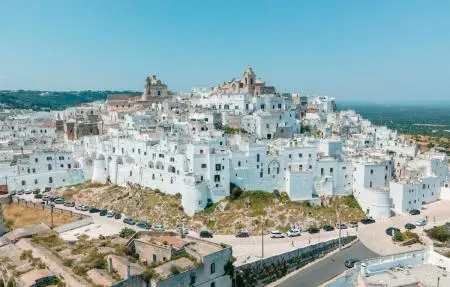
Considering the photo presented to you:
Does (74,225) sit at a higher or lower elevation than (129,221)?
higher

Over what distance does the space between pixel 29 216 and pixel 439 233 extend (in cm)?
4007

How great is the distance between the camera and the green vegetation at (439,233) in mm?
40969

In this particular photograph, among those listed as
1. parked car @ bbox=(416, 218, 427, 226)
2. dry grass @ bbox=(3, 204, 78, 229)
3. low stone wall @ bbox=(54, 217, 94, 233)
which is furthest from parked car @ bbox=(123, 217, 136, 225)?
parked car @ bbox=(416, 218, 427, 226)

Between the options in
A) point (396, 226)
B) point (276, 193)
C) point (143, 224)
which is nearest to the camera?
point (143, 224)

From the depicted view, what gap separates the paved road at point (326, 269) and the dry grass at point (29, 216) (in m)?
22.8

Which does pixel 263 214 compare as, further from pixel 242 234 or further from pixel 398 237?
pixel 398 237

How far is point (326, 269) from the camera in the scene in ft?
116

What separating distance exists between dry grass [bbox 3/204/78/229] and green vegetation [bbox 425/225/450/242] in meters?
34.3

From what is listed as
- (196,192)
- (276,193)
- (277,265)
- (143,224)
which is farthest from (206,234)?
(276,193)

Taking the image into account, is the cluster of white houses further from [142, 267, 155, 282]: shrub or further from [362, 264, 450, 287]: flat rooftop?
[142, 267, 155, 282]: shrub

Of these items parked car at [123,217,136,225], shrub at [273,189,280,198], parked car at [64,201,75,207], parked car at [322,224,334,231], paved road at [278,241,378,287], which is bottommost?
paved road at [278,241,378,287]

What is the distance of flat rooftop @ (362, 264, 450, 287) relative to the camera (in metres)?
29.8

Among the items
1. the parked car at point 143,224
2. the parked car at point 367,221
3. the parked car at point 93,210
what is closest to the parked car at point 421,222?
the parked car at point 367,221

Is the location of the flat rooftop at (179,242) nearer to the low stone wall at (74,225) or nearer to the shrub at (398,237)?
the low stone wall at (74,225)
